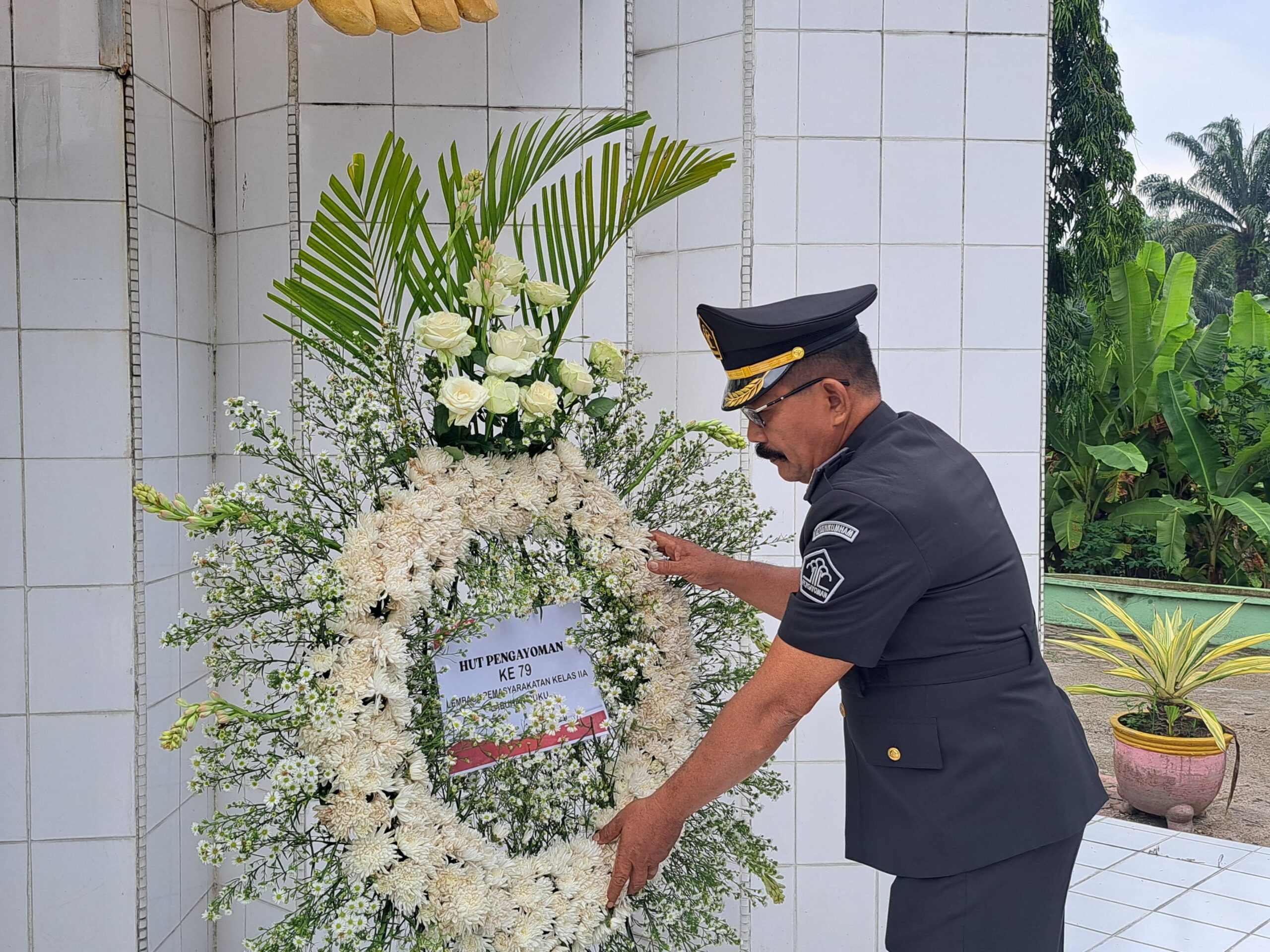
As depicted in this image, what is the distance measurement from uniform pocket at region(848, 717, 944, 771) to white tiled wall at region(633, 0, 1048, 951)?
3.53 ft

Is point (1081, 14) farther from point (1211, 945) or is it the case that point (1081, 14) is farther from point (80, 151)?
point (80, 151)

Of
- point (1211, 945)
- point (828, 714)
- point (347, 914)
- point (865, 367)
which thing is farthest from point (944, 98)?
point (1211, 945)

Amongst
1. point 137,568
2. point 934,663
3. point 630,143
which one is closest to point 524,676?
point 934,663

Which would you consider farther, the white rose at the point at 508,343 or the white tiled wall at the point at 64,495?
the white tiled wall at the point at 64,495

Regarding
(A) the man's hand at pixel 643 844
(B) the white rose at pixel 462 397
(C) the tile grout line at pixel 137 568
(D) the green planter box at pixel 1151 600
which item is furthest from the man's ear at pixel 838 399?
(D) the green planter box at pixel 1151 600

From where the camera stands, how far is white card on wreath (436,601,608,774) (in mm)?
1424

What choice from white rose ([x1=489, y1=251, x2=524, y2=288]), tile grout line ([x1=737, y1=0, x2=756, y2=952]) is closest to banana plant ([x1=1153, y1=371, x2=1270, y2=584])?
tile grout line ([x1=737, y1=0, x2=756, y2=952])

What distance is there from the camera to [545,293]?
1.50 metres

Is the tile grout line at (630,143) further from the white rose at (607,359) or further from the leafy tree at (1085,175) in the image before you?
the leafy tree at (1085,175)

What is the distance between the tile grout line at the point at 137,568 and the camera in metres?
2.15

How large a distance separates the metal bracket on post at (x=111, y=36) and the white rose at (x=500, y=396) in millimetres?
1347

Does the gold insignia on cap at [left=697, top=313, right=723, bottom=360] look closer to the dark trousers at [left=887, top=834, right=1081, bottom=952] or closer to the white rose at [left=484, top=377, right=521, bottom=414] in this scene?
the white rose at [left=484, top=377, right=521, bottom=414]

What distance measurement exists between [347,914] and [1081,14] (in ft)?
30.9

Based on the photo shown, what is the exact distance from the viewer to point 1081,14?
27.6 ft
